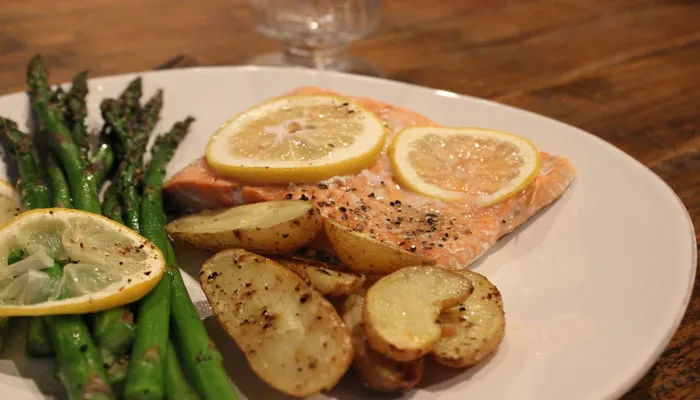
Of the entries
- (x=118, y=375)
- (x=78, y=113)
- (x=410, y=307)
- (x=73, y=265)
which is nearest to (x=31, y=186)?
(x=78, y=113)

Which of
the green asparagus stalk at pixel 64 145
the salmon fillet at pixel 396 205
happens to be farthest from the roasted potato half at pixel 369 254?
the green asparagus stalk at pixel 64 145

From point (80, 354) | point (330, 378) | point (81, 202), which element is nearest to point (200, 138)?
point (81, 202)

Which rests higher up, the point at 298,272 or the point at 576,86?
the point at 298,272

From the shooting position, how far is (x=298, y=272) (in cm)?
230

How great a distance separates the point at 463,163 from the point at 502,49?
2.54 meters

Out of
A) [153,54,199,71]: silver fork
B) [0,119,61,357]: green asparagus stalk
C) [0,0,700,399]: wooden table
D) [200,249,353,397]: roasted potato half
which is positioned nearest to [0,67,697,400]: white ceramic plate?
[0,119,61,357]: green asparagus stalk

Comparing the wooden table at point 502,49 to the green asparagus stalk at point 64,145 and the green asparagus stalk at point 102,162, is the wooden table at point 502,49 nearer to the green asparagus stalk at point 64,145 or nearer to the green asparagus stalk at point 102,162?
the green asparagus stalk at point 64,145

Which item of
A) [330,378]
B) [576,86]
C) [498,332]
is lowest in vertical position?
[576,86]

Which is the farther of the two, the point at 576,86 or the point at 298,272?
the point at 576,86

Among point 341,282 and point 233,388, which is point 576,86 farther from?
point 233,388

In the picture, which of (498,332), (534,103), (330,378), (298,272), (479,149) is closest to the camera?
(330,378)

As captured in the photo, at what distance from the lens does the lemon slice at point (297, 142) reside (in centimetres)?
289

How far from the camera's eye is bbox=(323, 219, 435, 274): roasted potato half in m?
2.41

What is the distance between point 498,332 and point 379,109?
1.64m
